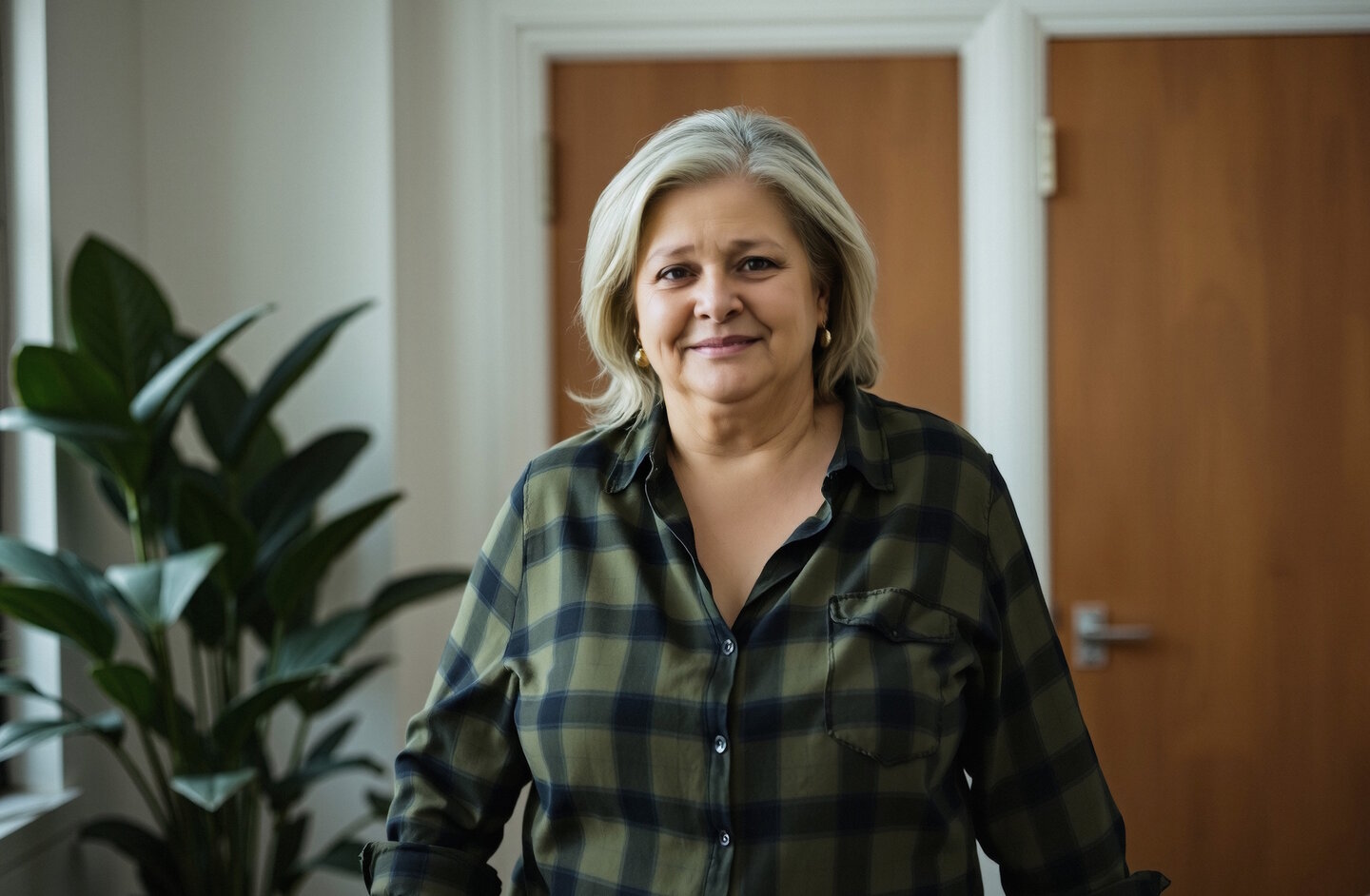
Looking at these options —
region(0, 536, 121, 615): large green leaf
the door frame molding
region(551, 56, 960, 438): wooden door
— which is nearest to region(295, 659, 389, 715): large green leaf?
region(0, 536, 121, 615): large green leaf

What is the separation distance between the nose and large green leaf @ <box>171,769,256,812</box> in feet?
3.27

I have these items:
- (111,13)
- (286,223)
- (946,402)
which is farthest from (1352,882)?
(111,13)

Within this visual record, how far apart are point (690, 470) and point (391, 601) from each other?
863 millimetres

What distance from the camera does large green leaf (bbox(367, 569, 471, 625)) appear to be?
1.84 m

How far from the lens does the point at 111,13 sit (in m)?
2.02

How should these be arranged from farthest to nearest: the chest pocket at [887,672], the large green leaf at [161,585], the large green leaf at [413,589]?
the large green leaf at [413,589]
the large green leaf at [161,585]
the chest pocket at [887,672]

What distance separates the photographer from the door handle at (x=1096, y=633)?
2125 millimetres

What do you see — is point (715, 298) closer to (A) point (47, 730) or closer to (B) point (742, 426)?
(B) point (742, 426)

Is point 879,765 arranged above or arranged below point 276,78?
below

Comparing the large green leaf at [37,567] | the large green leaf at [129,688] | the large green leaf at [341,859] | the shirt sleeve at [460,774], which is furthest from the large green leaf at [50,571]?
the shirt sleeve at [460,774]

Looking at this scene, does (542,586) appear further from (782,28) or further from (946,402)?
(782,28)

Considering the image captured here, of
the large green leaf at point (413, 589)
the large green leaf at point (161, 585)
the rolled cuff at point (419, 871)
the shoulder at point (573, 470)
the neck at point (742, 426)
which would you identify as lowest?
the rolled cuff at point (419, 871)

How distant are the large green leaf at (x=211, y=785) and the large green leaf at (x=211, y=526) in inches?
11.5

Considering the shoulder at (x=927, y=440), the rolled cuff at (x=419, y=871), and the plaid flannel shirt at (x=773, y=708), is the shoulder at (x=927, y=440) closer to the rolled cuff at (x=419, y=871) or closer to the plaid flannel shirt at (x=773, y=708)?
the plaid flannel shirt at (x=773, y=708)
